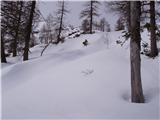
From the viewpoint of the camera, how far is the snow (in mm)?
6414

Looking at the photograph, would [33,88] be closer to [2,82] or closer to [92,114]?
[2,82]

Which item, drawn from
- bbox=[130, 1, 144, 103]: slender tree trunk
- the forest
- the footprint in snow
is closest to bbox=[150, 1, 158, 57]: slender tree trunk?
the forest

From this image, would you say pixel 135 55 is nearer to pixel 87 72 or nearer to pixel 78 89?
pixel 78 89

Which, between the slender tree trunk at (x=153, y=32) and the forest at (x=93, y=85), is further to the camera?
the slender tree trunk at (x=153, y=32)

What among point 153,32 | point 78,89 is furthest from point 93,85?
point 153,32

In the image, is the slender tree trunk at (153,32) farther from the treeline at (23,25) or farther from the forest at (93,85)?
the treeline at (23,25)

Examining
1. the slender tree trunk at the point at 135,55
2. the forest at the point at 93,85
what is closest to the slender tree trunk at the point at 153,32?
the forest at the point at 93,85

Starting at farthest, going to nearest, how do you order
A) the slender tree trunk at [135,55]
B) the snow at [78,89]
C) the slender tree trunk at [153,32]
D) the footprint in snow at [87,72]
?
the slender tree trunk at [153,32] → the footprint in snow at [87,72] → the slender tree trunk at [135,55] → the snow at [78,89]

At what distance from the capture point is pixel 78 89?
8164 millimetres

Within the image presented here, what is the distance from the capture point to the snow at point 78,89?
6.41 metres

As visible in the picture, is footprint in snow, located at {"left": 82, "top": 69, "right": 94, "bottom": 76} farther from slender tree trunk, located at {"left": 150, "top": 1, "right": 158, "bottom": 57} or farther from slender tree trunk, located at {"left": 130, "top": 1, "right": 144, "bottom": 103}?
slender tree trunk, located at {"left": 150, "top": 1, "right": 158, "bottom": 57}

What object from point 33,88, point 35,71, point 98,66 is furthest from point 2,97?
point 98,66

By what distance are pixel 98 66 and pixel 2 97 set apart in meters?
4.68

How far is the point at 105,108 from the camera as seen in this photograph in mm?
6684
